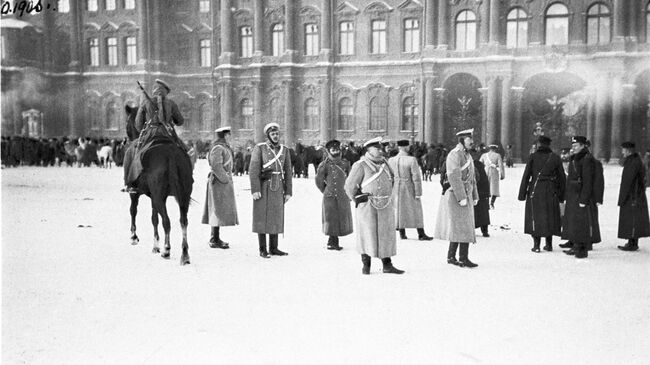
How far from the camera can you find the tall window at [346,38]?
130 feet

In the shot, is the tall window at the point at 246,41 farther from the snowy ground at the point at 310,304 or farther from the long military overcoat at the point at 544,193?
the long military overcoat at the point at 544,193


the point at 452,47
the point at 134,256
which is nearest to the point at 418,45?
the point at 452,47

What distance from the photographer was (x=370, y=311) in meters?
6.52

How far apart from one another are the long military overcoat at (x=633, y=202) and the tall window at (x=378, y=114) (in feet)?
94.3

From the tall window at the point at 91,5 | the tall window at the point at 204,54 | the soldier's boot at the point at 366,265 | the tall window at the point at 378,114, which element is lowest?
the soldier's boot at the point at 366,265

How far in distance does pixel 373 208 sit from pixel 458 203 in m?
1.26

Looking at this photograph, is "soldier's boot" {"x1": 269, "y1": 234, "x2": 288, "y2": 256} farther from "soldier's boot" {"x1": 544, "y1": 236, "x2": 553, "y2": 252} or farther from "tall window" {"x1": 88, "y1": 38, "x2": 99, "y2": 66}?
"tall window" {"x1": 88, "y1": 38, "x2": 99, "y2": 66}

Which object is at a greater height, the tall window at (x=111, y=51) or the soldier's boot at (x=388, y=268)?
the tall window at (x=111, y=51)

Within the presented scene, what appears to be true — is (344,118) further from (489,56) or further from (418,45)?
(489,56)

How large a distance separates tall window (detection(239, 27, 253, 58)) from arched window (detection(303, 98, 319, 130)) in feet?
16.1

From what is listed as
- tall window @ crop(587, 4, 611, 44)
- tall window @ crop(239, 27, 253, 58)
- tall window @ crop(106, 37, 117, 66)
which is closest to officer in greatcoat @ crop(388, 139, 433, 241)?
tall window @ crop(587, 4, 611, 44)

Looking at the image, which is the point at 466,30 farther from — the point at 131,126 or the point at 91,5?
the point at 131,126

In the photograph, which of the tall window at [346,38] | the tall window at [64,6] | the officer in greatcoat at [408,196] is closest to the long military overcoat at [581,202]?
the officer in greatcoat at [408,196]

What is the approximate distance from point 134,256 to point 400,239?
4.29 metres
